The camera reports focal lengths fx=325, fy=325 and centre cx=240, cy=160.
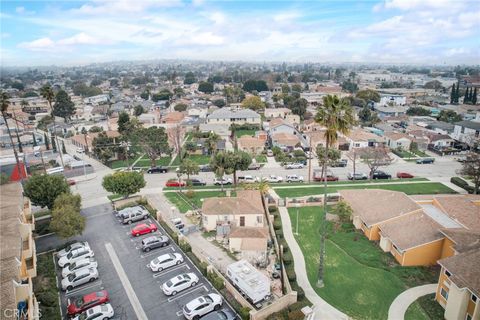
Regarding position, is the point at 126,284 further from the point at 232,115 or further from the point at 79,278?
the point at 232,115

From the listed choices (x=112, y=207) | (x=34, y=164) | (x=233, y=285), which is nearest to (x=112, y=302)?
(x=233, y=285)

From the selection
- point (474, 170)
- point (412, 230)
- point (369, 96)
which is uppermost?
point (369, 96)

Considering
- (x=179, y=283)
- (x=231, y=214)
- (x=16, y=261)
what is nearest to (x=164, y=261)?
(x=179, y=283)

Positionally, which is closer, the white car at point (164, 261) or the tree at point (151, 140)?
the white car at point (164, 261)

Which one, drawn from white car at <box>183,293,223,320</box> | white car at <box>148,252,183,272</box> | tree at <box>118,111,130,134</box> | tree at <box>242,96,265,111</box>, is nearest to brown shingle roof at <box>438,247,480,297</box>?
white car at <box>183,293,223,320</box>

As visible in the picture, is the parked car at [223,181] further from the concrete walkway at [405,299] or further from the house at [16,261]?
the concrete walkway at [405,299]

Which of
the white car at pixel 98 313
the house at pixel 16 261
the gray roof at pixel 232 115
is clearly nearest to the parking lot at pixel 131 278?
the white car at pixel 98 313
